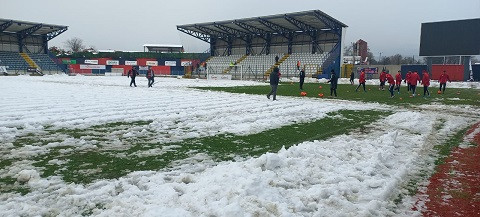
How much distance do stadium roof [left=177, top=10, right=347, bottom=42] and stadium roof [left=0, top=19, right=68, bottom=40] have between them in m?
24.4

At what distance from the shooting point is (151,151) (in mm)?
6145

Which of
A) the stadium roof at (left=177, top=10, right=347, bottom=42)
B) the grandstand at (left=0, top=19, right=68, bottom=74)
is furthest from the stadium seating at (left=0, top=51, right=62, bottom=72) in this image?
the stadium roof at (left=177, top=10, right=347, bottom=42)

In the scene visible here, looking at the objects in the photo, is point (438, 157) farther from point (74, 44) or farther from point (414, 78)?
point (74, 44)

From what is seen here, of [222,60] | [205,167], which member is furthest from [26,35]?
[205,167]

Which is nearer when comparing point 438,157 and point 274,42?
point 438,157

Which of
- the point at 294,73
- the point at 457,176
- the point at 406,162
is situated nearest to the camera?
the point at 457,176

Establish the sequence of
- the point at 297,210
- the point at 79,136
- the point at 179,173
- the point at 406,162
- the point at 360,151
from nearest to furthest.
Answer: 1. the point at 297,210
2. the point at 179,173
3. the point at 406,162
4. the point at 360,151
5. the point at 79,136

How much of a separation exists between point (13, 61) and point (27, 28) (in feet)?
21.9

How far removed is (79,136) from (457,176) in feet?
23.6

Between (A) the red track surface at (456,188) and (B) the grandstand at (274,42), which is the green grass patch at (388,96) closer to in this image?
(A) the red track surface at (456,188)

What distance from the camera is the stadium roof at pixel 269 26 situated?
1930 inches

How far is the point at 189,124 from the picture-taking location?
9.17 m

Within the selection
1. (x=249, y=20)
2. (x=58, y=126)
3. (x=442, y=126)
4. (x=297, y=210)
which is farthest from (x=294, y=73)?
(x=297, y=210)

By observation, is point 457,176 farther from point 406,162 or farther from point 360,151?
point 360,151
